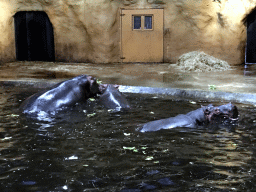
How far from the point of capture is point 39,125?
4.46 meters

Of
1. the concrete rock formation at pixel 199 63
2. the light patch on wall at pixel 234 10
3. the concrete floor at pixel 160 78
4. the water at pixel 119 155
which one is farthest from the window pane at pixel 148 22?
the water at pixel 119 155

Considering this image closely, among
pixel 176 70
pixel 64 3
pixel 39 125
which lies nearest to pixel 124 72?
pixel 176 70

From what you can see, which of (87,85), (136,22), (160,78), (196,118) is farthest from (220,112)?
(136,22)

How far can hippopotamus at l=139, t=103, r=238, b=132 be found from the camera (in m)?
4.13

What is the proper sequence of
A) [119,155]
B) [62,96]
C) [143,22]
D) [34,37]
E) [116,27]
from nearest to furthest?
[119,155]
[62,96]
[143,22]
[116,27]
[34,37]

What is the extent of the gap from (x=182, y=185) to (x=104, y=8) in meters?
9.37

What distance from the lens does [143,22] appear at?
11430 millimetres

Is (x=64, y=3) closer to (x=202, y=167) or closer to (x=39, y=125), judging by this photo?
(x=39, y=125)

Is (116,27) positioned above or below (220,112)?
above

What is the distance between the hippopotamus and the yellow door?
7.09m

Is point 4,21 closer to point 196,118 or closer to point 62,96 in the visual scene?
point 62,96

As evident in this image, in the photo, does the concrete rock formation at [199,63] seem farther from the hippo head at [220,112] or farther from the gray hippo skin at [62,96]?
the hippo head at [220,112]

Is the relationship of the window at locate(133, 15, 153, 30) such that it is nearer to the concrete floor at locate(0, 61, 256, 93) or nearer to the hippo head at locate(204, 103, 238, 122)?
the concrete floor at locate(0, 61, 256, 93)

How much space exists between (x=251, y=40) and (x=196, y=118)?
8.01 metres
